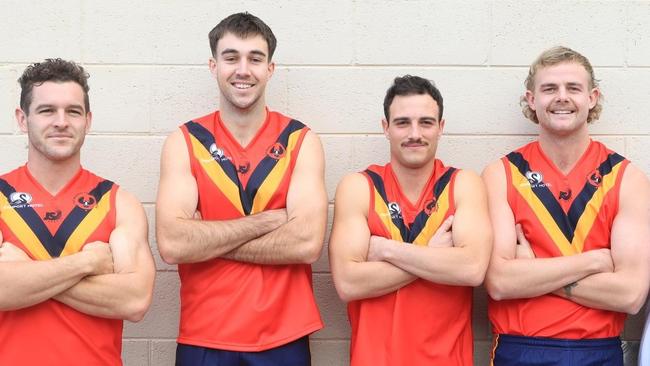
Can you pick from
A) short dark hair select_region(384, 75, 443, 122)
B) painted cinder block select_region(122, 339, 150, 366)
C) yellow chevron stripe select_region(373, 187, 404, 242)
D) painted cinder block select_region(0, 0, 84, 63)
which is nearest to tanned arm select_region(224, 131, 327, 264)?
yellow chevron stripe select_region(373, 187, 404, 242)

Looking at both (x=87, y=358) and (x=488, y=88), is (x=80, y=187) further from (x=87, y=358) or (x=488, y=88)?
(x=488, y=88)

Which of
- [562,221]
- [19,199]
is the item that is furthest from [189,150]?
[562,221]

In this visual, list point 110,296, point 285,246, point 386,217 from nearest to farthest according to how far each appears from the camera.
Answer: point 110,296, point 285,246, point 386,217

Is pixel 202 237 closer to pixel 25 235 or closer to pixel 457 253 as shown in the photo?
pixel 25 235

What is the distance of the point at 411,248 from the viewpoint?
3.21 meters

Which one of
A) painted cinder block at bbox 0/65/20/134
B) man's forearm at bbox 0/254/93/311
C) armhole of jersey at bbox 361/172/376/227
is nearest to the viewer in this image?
man's forearm at bbox 0/254/93/311

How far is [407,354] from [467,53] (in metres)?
1.53

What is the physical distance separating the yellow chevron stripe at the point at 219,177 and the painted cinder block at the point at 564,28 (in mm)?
1469

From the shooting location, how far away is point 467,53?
401 centimetres

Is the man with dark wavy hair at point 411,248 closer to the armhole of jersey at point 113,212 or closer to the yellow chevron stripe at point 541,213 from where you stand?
the yellow chevron stripe at point 541,213

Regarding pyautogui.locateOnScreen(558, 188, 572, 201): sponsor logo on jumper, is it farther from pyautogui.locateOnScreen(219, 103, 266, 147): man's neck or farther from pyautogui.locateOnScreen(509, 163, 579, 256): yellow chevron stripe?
pyautogui.locateOnScreen(219, 103, 266, 147): man's neck

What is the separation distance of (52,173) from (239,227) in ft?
2.47

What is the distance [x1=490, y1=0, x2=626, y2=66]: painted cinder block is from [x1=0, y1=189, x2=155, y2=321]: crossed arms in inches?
76.0

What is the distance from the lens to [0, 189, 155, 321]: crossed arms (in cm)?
295
